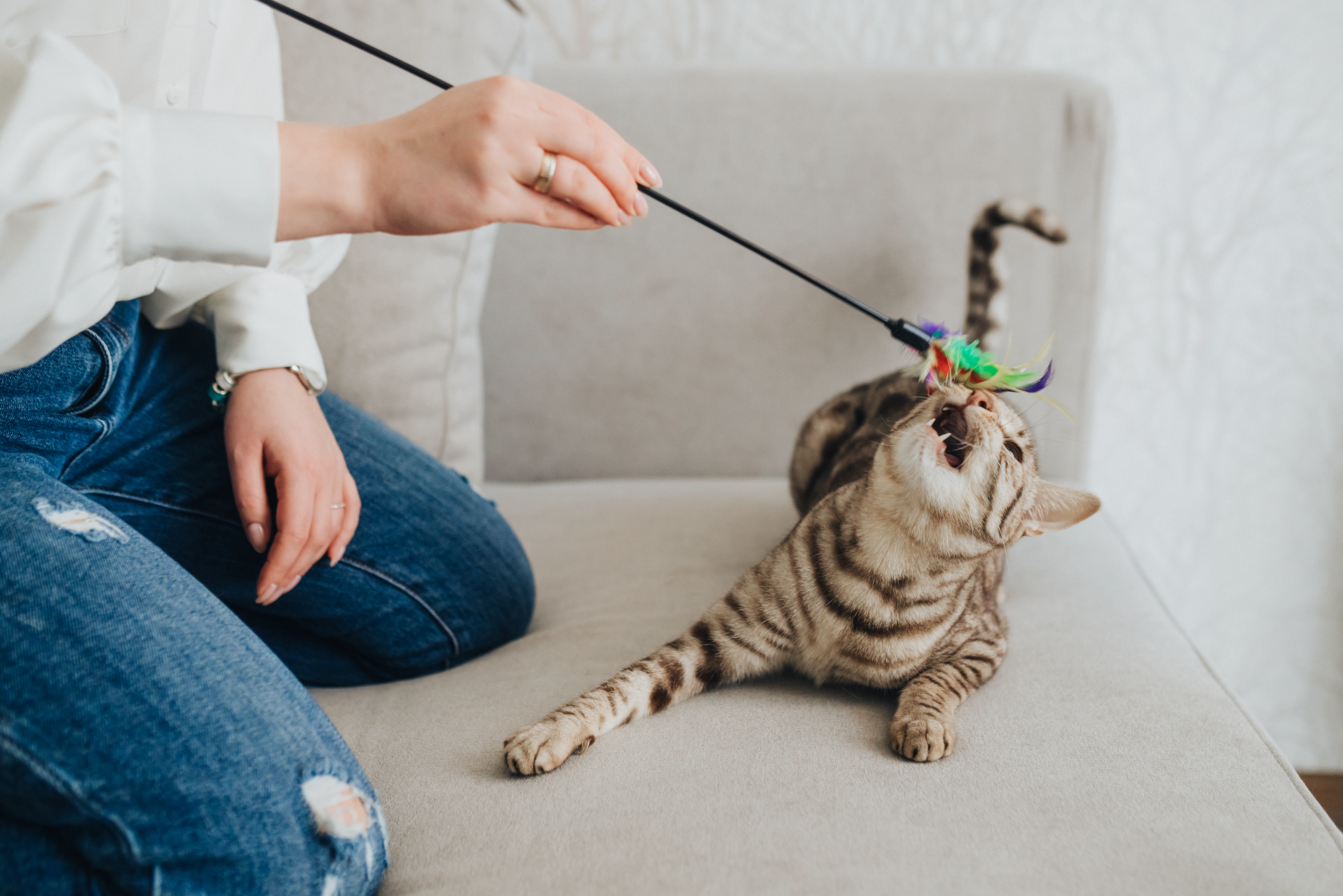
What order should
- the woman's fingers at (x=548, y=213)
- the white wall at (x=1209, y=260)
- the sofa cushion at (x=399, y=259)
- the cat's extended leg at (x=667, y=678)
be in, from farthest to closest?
the white wall at (x=1209, y=260), the sofa cushion at (x=399, y=259), the cat's extended leg at (x=667, y=678), the woman's fingers at (x=548, y=213)

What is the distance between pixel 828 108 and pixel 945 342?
693mm

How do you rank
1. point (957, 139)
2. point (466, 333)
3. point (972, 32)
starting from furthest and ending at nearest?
point (972, 32), point (957, 139), point (466, 333)

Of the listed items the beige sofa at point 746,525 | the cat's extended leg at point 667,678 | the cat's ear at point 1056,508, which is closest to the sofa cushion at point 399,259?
the beige sofa at point 746,525

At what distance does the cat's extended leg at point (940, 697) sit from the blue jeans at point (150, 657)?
43 centimetres

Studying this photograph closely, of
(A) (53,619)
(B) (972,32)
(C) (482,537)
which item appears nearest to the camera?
(A) (53,619)

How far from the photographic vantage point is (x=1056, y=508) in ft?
2.90

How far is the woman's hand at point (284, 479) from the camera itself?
753 millimetres

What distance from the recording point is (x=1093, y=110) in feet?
4.50

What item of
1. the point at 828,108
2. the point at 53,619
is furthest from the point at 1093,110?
the point at 53,619

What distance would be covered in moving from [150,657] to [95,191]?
295 millimetres

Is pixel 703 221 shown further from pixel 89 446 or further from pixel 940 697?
pixel 89 446

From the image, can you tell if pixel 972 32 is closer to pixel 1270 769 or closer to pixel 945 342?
pixel 945 342

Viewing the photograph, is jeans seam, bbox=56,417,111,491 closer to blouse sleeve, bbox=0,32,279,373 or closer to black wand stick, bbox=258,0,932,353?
blouse sleeve, bbox=0,32,279,373

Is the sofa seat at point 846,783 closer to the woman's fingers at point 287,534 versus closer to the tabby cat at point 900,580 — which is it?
the tabby cat at point 900,580
